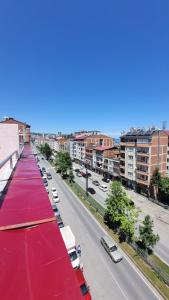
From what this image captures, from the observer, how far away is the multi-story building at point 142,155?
1582 inches

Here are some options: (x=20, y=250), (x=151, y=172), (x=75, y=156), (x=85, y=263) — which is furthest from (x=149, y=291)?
(x=75, y=156)

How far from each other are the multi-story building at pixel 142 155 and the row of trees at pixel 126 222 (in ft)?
55.3

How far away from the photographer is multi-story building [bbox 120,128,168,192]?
4019 cm

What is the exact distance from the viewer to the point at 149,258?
20875 mm

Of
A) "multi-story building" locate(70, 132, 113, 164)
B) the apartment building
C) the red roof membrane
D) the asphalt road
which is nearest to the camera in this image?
the red roof membrane

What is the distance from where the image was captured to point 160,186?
38344 mm

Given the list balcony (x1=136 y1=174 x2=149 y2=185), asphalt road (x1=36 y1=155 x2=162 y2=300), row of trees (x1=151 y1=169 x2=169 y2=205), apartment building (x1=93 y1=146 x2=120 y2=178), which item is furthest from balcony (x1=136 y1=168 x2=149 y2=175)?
asphalt road (x1=36 y1=155 x2=162 y2=300)

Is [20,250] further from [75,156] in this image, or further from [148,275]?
[75,156]

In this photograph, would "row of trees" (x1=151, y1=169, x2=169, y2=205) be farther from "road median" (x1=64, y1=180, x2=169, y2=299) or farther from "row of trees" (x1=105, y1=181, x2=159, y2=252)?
"road median" (x1=64, y1=180, x2=169, y2=299)

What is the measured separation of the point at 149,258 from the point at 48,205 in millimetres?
21804

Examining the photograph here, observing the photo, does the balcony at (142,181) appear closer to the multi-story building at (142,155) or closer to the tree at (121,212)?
the multi-story building at (142,155)

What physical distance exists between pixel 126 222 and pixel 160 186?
19786 millimetres

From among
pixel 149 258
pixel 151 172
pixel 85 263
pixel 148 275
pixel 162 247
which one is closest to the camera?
pixel 148 275

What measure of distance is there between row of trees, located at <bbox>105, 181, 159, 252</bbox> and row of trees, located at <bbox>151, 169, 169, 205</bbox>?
1536 centimetres
